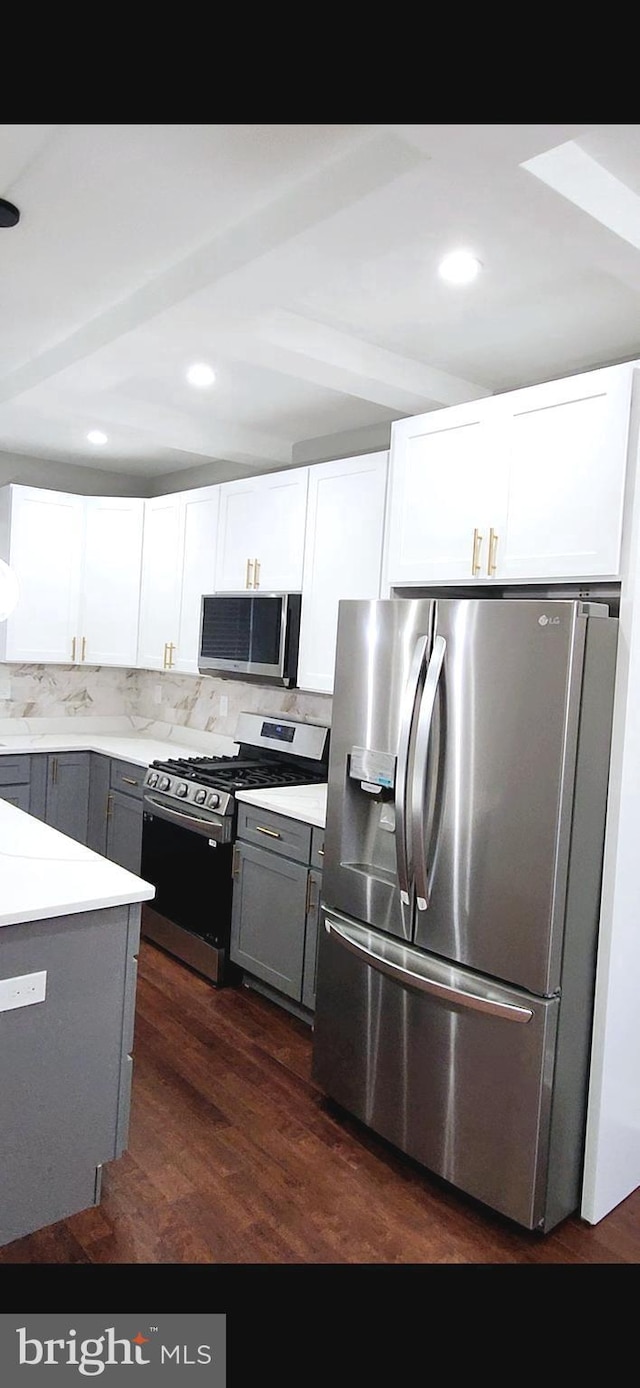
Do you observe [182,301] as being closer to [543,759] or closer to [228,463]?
[543,759]

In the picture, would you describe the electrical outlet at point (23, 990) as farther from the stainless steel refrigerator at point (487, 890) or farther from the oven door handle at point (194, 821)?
the oven door handle at point (194, 821)

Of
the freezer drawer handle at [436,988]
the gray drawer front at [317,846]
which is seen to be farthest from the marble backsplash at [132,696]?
the freezer drawer handle at [436,988]

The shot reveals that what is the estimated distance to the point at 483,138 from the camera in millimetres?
1595

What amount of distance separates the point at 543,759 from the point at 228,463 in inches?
129

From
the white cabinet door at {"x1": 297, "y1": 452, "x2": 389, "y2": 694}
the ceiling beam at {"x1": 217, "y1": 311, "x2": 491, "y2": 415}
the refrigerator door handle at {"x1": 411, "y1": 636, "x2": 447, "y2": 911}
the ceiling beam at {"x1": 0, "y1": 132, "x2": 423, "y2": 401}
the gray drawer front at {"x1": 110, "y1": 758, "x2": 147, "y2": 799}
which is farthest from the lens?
the gray drawer front at {"x1": 110, "y1": 758, "x2": 147, "y2": 799}

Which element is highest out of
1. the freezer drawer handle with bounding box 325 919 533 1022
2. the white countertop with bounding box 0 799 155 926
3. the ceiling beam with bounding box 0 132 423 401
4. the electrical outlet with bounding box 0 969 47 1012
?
the ceiling beam with bounding box 0 132 423 401

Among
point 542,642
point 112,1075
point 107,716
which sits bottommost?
point 112,1075

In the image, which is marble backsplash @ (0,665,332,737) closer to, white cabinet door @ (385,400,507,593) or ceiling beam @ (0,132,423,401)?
white cabinet door @ (385,400,507,593)

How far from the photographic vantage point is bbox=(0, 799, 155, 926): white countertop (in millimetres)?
1977

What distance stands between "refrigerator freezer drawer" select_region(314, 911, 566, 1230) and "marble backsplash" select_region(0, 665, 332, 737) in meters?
2.01

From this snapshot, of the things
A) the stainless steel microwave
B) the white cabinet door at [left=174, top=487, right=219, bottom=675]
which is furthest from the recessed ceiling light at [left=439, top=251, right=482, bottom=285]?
the white cabinet door at [left=174, top=487, right=219, bottom=675]

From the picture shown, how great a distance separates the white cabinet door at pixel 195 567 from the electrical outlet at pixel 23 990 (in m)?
2.56
